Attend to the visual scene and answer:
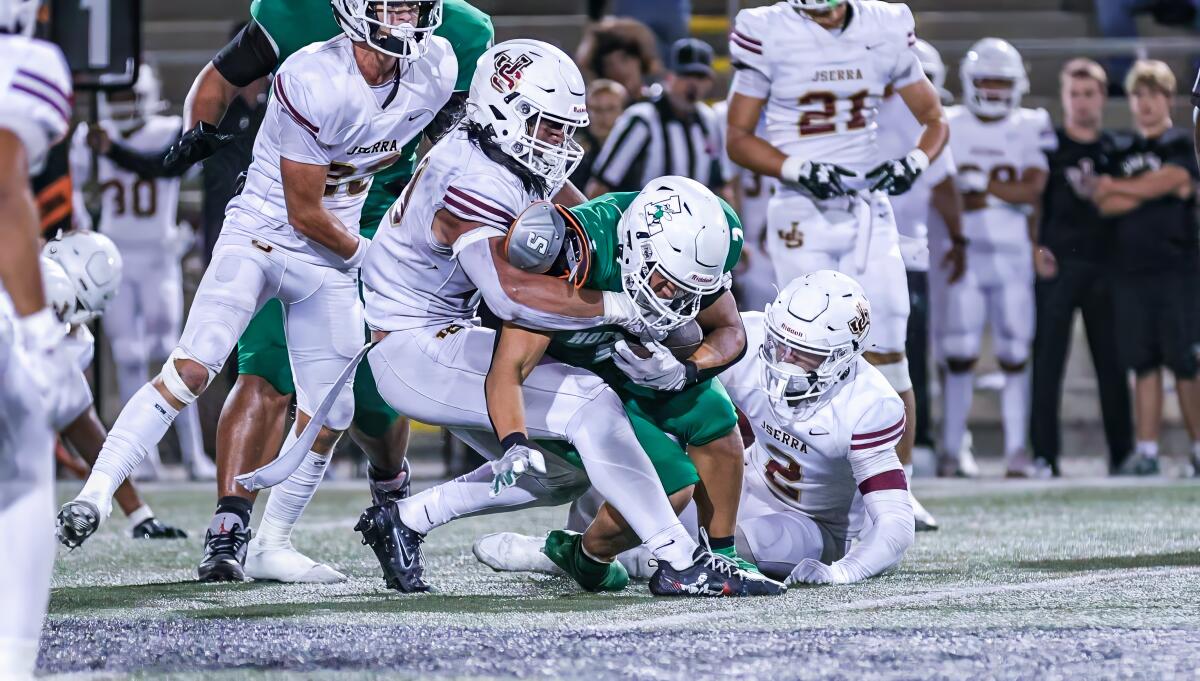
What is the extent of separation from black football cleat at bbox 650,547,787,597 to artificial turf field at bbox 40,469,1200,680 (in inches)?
2.3

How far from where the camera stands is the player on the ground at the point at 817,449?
4500mm

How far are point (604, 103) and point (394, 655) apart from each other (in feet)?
17.8

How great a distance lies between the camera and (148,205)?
341 inches

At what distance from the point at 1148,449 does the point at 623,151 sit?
9.00 ft

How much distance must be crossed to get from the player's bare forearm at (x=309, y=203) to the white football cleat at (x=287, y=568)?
0.80 metres

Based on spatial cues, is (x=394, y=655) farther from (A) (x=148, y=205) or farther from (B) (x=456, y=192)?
(A) (x=148, y=205)

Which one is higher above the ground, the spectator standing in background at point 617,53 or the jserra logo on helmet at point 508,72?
the jserra logo on helmet at point 508,72

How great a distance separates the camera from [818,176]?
5.83 meters

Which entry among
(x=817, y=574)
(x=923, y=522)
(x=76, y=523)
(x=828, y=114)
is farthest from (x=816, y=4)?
(x=76, y=523)

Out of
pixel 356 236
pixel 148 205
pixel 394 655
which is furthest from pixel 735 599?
pixel 148 205

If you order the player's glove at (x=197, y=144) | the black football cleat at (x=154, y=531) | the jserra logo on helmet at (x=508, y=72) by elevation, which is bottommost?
the black football cleat at (x=154, y=531)

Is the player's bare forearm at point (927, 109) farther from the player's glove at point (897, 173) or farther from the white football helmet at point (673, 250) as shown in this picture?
the white football helmet at point (673, 250)

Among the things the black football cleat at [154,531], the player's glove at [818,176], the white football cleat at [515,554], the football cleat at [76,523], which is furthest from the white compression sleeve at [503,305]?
the black football cleat at [154,531]

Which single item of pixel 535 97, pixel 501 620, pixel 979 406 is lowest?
pixel 979 406
